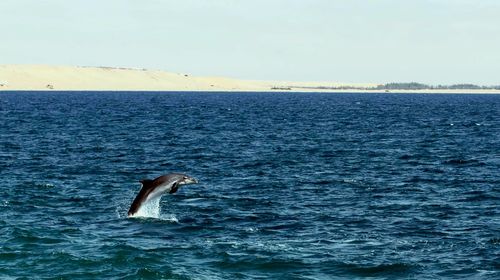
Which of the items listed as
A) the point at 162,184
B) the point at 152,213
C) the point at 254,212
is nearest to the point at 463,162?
the point at 254,212

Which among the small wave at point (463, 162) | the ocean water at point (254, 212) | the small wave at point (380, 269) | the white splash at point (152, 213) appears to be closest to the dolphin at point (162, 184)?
the white splash at point (152, 213)

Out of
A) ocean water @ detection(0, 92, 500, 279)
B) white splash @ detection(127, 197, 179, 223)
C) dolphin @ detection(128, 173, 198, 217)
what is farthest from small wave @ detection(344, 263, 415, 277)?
white splash @ detection(127, 197, 179, 223)

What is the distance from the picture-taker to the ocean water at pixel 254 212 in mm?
25719

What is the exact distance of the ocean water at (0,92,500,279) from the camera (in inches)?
1013

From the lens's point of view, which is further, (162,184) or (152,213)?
(152,213)

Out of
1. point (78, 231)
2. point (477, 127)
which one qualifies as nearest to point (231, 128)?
point (477, 127)

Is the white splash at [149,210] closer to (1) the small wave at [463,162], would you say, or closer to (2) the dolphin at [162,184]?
(2) the dolphin at [162,184]

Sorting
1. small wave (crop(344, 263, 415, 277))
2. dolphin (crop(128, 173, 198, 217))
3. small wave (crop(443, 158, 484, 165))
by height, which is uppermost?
dolphin (crop(128, 173, 198, 217))

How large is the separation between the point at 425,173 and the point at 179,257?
2773 cm

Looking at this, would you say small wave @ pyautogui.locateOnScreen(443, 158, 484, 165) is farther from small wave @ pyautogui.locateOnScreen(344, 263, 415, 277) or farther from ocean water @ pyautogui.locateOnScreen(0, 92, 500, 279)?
small wave @ pyautogui.locateOnScreen(344, 263, 415, 277)

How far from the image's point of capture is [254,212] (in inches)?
1403

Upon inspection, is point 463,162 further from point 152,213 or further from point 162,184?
point 162,184

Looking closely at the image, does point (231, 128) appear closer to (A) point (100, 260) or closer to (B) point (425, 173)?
(B) point (425, 173)

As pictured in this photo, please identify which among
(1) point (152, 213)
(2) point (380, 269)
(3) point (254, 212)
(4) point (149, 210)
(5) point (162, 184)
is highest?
(5) point (162, 184)
